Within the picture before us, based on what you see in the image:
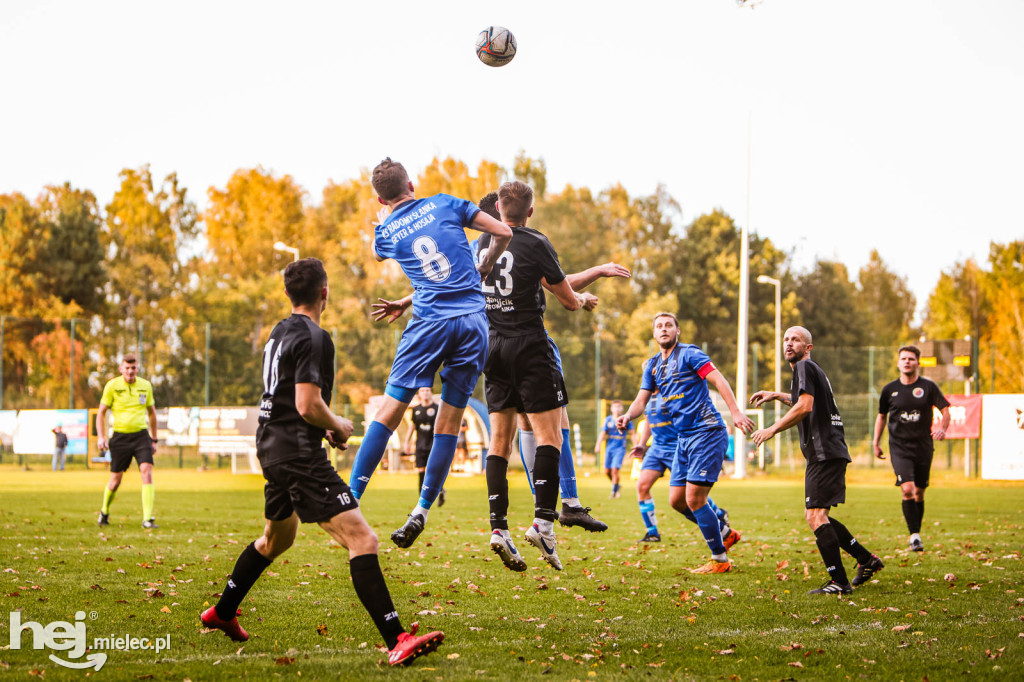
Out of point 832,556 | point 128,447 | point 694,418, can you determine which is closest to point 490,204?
point 694,418

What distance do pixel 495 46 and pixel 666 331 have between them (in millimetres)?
3940

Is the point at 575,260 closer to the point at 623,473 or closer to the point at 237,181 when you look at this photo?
the point at 237,181

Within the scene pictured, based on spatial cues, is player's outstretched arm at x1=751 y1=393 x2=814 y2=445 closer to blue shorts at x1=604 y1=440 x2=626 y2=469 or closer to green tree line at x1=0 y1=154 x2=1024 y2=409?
blue shorts at x1=604 y1=440 x2=626 y2=469

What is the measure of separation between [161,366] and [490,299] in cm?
3647

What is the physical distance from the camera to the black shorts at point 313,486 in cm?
581

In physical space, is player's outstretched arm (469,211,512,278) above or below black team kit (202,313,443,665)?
above

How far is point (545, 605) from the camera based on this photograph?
8.13 metres

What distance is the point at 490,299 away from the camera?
7328mm

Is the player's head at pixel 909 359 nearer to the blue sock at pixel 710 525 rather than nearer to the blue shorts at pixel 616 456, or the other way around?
the blue sock at pixel 710 525

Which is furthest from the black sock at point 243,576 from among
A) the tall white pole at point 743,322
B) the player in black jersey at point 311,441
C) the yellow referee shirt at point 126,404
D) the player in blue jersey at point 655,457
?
the tall white pole at point 743,322

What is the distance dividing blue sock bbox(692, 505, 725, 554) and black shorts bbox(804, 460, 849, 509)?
1.20 meters

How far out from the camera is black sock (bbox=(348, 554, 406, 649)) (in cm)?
588

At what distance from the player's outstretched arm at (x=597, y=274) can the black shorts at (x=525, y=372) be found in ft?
1.79

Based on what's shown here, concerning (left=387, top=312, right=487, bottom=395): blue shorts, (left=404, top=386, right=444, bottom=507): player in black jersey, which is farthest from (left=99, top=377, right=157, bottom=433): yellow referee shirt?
(left=387, top=312, right=487, bottom=395): blue shorts
